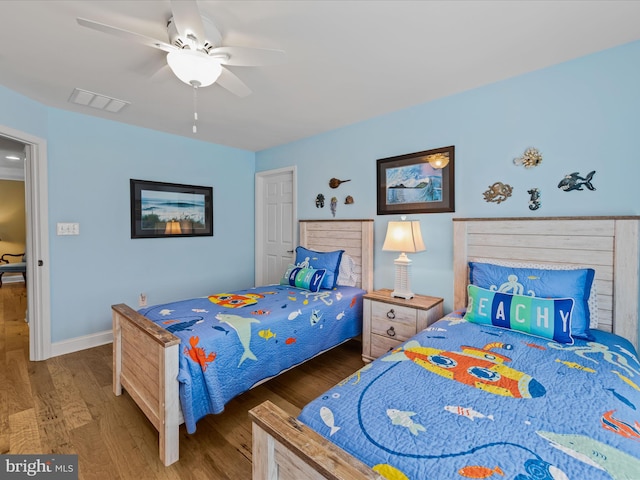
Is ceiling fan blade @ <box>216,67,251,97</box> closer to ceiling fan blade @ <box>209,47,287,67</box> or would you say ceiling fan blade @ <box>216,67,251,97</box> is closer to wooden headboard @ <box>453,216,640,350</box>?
ceiling fan blade @ <box>209,47,287,67</box>

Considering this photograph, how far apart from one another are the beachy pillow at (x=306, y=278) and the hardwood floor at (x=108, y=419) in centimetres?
72

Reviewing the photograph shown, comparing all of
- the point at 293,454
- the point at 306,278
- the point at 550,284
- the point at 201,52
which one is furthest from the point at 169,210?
the point at 550,284

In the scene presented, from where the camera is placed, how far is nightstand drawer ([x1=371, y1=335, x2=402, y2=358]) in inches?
102

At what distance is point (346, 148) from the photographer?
3.38 metres

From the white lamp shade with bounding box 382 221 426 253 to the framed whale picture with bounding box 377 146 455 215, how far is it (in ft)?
0.92

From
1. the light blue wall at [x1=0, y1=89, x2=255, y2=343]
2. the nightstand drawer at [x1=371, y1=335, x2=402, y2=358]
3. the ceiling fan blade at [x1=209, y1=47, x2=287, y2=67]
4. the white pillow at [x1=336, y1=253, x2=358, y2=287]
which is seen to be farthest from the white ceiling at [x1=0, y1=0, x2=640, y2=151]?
the nightstand drawer at [x1=371, y1=335, x2=402, y2=358]

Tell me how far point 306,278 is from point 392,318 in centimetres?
93

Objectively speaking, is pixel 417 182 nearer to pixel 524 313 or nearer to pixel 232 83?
pixel 524 313

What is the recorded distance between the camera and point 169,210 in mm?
3676

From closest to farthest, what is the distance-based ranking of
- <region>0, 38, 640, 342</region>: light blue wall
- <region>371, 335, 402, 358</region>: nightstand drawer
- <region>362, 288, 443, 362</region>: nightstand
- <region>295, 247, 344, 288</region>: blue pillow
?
<region>0, 38, 640, 342</region>: light blue wall
<region>362, 288, 443, 362</region>: nightstand
<region>371, 335, 402, 358</region>: nightstand drawer
<region>295, 247, 344, 288</region>: blue pillow

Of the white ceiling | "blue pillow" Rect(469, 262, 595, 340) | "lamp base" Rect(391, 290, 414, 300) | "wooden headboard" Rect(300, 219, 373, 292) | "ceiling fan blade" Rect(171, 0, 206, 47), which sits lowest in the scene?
"lamp base" Rect(391, 290, 414, 300)

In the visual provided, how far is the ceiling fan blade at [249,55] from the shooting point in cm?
158

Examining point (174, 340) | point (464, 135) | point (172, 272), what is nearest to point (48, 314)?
point (172, 272)

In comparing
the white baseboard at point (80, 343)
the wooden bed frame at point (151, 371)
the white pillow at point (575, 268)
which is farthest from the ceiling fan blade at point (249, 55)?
the white baseboard at point (80, 343)
